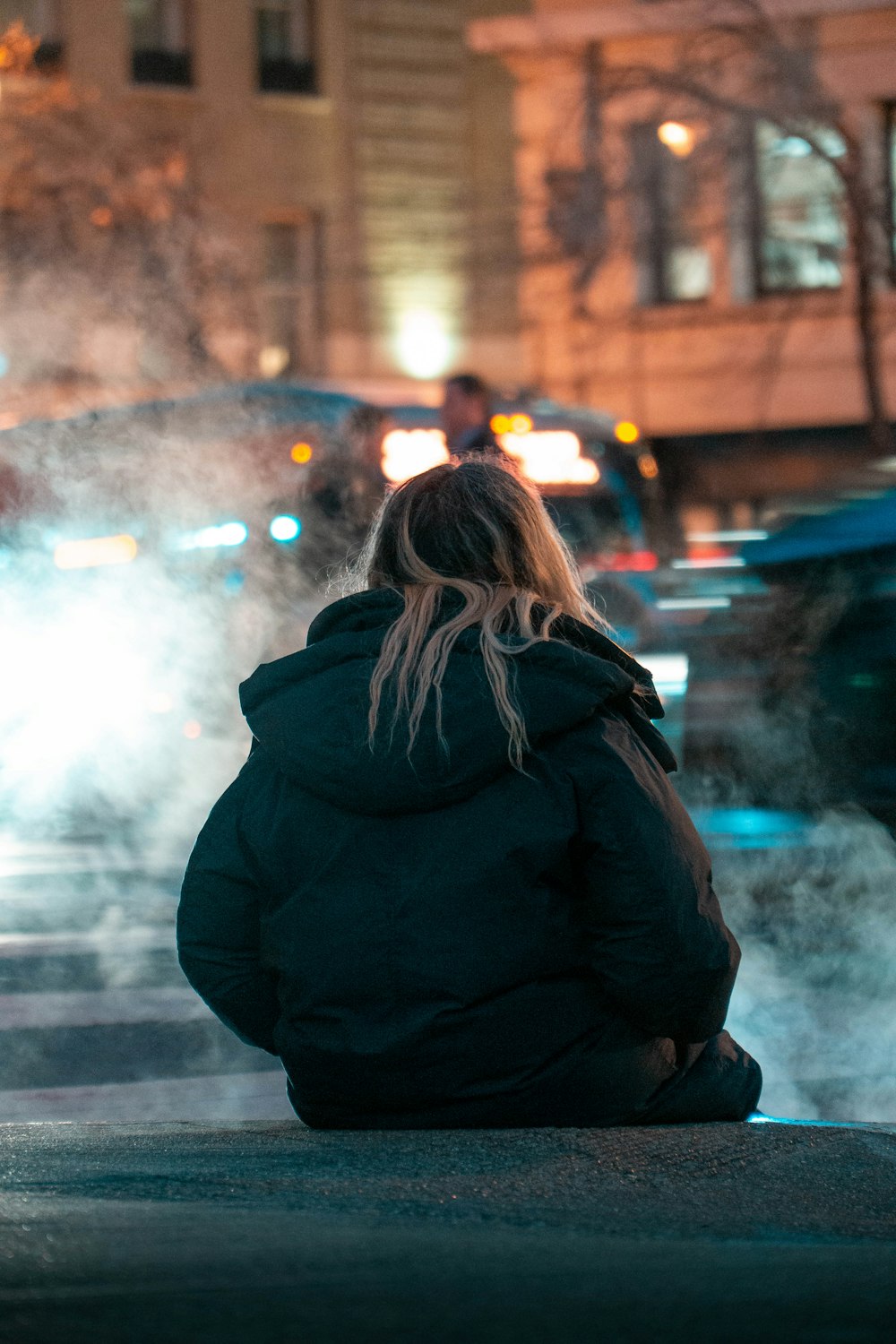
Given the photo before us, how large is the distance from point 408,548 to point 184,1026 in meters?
2.49

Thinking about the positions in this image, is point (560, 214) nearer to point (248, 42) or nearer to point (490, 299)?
point (490, 299)

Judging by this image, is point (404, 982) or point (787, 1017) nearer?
point (404, 982)

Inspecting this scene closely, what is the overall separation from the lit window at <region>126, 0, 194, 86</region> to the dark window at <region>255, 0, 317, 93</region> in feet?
3.09

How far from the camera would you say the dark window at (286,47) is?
22.7 m

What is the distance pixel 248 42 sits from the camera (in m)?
22.6

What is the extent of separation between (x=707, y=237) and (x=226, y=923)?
17.9 metres

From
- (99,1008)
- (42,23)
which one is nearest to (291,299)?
(42,23)

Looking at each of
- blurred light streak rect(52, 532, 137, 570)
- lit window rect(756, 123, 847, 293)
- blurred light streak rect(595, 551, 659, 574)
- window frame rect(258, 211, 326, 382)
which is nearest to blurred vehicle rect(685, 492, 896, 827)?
blurred light streak rect(52, 532, 137, 570)

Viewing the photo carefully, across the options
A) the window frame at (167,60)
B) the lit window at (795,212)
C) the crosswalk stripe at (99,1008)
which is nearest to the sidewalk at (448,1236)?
the crosswalk stripe at (99,1008)

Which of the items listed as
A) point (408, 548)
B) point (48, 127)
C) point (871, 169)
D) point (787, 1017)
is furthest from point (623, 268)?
point (408, 548)

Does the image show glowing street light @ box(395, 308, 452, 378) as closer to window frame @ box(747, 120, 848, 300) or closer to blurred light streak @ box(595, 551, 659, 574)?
window frame @ box(747, 120, 848, 300)

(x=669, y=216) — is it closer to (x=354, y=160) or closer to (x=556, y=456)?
(x=354, y=160)

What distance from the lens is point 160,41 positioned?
22.3 m

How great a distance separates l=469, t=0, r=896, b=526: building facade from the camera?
1777 cm
